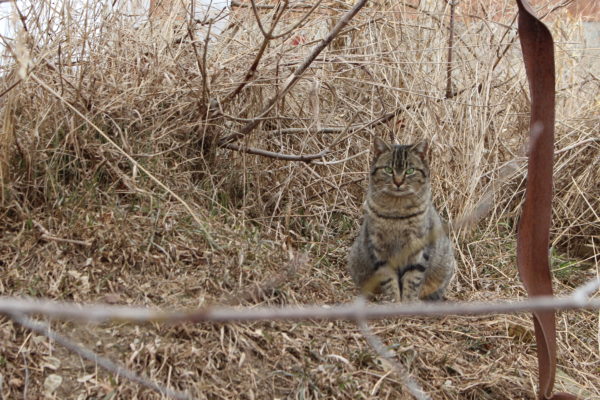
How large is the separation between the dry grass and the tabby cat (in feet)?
0.43

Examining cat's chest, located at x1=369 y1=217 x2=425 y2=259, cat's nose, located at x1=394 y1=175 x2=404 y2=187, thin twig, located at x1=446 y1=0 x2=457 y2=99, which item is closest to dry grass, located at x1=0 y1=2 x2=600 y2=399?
thin twig, located at x1=446 y1=0 x2=457 y2=99

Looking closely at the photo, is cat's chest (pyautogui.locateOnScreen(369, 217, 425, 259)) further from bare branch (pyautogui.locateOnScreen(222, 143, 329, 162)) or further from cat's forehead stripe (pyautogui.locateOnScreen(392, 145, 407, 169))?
bare branch (pyautogui.locateOnScreen(222, 143, 329, 162))

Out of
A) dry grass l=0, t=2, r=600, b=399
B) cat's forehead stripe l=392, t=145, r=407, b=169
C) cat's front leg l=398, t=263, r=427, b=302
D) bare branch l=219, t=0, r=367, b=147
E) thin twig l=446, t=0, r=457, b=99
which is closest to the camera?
dry grass l=0, t=2, r=600, b=399

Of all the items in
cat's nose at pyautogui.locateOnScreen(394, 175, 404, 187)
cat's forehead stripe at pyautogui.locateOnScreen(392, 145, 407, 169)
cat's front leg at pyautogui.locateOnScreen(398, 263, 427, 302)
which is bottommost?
cat's front leg at pyautogui.locateOnScreen(398, 263, 427, 302)

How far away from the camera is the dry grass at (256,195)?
216 cm

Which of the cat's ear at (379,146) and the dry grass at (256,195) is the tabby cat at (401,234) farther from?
the dry grass at (256,195)

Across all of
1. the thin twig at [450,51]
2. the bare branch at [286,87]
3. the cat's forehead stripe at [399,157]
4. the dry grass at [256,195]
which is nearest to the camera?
the dry grass at [256,195]

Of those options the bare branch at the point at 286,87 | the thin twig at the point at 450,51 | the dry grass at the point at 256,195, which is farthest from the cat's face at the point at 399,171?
the thin twig at the point at 450,51

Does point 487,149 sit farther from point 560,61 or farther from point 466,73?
point 560,61

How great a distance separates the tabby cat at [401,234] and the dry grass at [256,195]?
13 centimetres

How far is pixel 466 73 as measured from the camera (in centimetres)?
387

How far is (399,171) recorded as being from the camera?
3193 mm

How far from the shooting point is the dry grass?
2.16 meters

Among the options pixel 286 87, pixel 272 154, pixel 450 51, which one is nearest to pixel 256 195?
pixel 272 154
